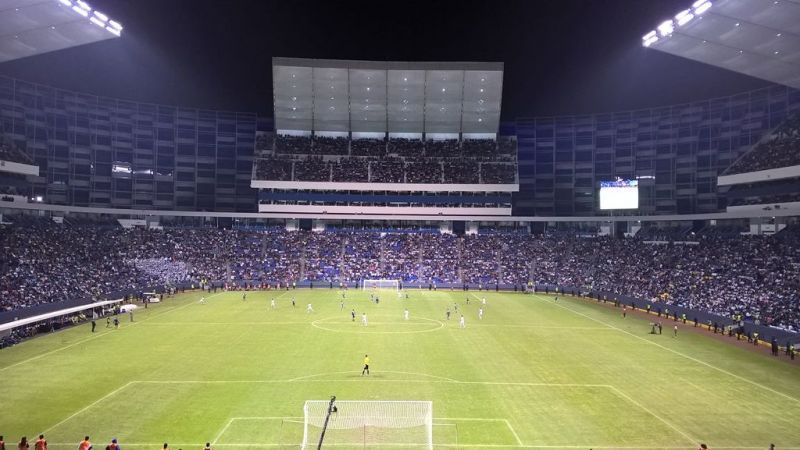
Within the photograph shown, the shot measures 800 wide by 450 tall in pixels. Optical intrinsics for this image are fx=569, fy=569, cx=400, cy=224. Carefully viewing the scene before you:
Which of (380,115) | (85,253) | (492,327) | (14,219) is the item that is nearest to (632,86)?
(380,115)

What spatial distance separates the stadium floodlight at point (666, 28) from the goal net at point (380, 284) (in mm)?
48207

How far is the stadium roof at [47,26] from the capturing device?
150 ft

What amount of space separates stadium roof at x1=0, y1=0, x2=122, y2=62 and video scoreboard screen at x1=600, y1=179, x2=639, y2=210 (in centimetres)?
6823

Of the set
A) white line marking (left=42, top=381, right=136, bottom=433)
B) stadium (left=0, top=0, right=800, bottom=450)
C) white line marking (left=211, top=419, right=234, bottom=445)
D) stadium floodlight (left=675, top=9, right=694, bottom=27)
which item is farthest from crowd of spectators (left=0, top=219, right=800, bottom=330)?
white line marking (left=211, top=419, right=234, bottom=445)

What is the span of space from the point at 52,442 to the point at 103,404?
4812 mm

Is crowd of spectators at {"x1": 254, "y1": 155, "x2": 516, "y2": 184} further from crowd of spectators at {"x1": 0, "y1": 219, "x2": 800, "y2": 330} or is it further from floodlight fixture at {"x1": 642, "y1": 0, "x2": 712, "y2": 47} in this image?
floodlight fixture at {"x1": 642, "y1": 0, "x2": 712, "y2": 47}

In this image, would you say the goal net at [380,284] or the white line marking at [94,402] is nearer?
the white line marking at [94,402]

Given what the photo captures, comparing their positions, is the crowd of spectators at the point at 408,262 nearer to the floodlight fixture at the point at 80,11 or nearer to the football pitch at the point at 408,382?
the football pitch at the point at 408,382

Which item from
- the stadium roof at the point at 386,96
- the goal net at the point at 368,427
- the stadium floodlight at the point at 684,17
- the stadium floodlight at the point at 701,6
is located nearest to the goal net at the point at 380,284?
the stadium roof at the point at 386,96

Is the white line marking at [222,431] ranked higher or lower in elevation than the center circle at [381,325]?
higher

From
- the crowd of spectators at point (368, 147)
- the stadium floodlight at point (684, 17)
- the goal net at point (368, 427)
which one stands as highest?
the stadium floodlight at point (684, 17)

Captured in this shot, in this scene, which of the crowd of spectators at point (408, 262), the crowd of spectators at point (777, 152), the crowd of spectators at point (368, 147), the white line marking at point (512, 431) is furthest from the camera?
the crowd of spectators at point (368, 147)

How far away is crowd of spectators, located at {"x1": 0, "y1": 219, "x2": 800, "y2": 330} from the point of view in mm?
57500

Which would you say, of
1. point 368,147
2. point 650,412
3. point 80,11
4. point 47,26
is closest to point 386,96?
point 368,147
